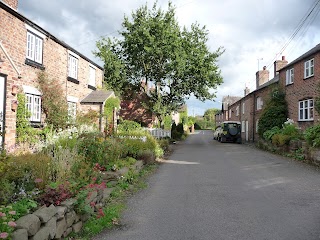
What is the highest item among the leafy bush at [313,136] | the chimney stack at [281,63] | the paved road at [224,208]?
the chimney stack at [281,63]

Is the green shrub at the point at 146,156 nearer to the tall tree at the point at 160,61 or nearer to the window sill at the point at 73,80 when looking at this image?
the window sill at the point at 73,80

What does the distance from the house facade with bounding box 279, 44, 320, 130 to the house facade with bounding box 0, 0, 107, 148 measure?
1438cm

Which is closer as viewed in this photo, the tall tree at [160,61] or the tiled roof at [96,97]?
the tiled roof at [96,97]

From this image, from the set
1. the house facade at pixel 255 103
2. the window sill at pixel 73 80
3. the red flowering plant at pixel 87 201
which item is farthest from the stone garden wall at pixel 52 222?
the house facade at pixel 255 103

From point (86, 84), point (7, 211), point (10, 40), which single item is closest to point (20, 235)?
point (7, 211)

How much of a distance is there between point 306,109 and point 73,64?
1655 centimetres

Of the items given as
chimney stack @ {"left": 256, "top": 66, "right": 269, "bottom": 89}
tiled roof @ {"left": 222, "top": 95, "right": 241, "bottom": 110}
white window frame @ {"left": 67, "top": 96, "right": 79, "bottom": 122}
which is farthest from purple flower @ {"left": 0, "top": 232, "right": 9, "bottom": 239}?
tiled roof @ {"left": 222, "top": 95, "right": 241, "bottom": 110}

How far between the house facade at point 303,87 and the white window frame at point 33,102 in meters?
16.6

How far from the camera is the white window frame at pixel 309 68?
2020 cm

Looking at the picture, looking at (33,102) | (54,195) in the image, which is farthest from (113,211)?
(33,102)

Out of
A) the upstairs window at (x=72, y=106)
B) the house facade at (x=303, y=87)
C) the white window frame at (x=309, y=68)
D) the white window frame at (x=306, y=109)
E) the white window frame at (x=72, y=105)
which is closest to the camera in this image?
the upstairs window at (x=72, y=106)

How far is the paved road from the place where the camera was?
4906 millimetres

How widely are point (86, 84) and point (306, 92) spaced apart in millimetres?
15594

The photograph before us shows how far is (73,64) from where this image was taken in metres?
18.3
